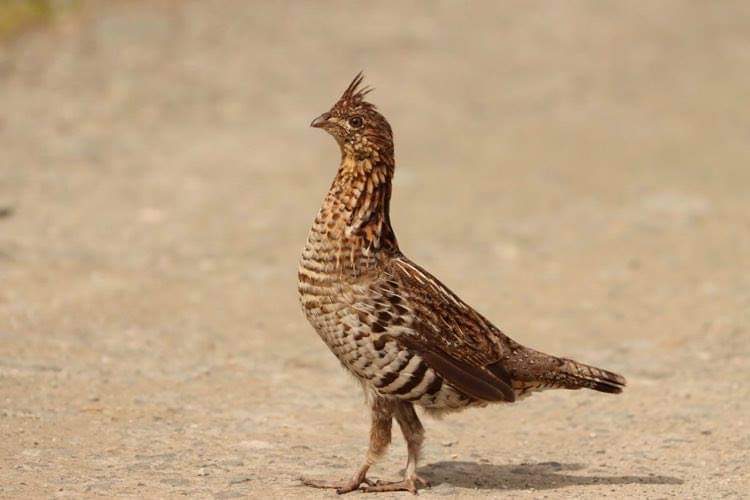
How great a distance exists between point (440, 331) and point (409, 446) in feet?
1.85

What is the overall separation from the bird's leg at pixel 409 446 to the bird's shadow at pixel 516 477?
7.8 inches

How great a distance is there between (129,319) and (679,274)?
4284 mm

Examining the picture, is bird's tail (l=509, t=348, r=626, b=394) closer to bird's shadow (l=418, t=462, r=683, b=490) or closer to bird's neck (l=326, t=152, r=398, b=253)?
bird's shadow (l=418, t=462, r=683, b=490)

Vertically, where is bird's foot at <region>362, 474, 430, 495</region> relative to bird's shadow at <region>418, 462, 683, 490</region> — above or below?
below

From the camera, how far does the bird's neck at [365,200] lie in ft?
19.8

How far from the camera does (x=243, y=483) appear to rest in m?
5.95

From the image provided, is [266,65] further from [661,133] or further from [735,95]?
[735,95]

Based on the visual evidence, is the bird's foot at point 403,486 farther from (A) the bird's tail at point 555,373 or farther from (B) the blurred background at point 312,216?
(A) the bird's tail at point 555,373

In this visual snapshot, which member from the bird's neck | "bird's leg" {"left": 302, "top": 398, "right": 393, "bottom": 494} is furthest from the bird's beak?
"bird's leg" {"left": 302, "top": 398, "right": 393, "bottom": 494}

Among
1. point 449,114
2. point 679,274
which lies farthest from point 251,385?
point 449,114

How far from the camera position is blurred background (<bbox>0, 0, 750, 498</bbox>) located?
6.74 metres

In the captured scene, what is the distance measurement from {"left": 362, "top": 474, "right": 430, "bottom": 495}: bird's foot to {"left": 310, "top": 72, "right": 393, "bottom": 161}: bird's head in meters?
1.45

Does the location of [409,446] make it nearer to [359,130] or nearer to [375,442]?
[375,442]

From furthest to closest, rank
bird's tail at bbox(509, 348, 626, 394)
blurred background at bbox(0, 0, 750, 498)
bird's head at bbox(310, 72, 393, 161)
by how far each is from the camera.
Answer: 1. blurred background at bbox(0, 0, 750, 498)
2. bird's tail at bbox(509, 348, 626, 394)
3. bird's head at bbox(310, 72, 393, 161)
